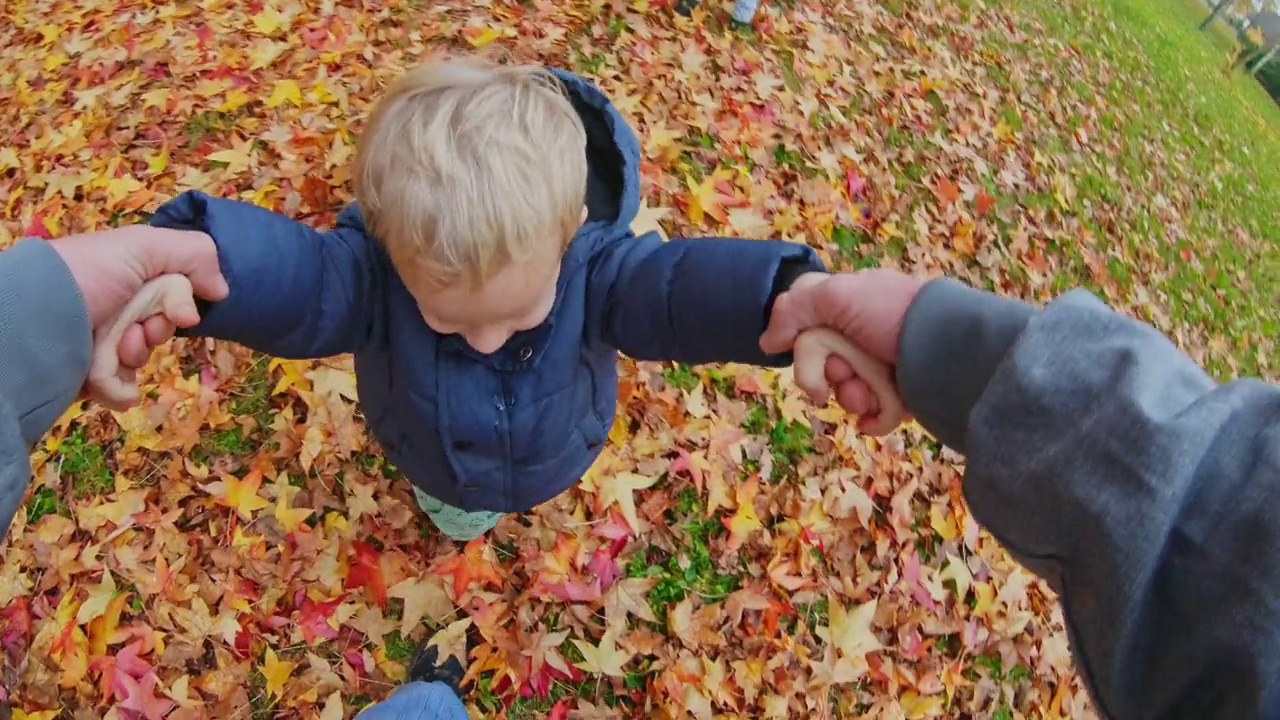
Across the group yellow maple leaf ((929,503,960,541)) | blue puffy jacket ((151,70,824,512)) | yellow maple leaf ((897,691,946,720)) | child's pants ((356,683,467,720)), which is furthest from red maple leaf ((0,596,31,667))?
yellow maple leaf ((929,503,960,541))

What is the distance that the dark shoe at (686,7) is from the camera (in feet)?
16.5

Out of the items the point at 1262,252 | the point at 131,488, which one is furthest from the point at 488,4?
the point at 1262,252

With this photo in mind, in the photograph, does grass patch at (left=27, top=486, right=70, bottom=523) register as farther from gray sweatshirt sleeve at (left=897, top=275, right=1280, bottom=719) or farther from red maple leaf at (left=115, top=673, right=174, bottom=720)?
gray sweatshirt sleeve at (left=897, top=275, right=1280, bottom=719)

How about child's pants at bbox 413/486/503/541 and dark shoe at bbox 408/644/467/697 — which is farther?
dark shoe at bbox 408/644/467/697

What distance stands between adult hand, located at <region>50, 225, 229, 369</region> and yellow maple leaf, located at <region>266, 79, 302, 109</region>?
2831 mm

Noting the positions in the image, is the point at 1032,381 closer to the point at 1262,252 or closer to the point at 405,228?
the point at 405,228

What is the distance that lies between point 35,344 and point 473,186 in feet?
2.56

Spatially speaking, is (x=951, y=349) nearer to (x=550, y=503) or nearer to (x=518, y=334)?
(x=518, y=334)

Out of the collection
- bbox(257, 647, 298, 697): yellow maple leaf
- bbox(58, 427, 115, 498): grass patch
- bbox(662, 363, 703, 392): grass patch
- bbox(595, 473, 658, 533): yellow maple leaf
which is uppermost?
bbox(662, 363, 703, 392): grass patch

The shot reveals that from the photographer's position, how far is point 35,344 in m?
1.35

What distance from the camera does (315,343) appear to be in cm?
181

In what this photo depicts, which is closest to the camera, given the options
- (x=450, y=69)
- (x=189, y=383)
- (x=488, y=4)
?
(x=450, y=69)

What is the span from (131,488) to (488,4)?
135 inches

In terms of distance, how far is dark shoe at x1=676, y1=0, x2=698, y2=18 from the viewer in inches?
198
